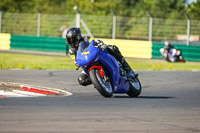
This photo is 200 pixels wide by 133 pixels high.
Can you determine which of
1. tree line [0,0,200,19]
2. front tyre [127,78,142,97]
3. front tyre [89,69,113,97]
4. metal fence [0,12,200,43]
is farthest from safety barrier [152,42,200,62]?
tree line [0,0,200,19]

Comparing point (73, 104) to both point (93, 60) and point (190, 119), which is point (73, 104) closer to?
point (93, 60)

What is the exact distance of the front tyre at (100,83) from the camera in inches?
347

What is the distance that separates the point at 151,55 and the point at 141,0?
4932 centimetres

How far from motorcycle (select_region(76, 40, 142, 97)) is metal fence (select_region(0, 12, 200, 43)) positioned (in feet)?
55.1

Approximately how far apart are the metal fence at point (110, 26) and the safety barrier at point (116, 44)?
21.5 inches

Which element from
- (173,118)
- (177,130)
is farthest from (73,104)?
(177,130)

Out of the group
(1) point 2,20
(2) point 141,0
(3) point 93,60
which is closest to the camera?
(3) point 93,60

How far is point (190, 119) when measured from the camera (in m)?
7.05

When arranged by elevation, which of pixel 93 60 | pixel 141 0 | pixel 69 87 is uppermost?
pixel 141 0

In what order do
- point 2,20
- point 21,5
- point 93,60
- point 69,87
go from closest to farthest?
point 93,60, point 69,87, point 2,20, point 21,5

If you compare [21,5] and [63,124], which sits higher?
[21,5]

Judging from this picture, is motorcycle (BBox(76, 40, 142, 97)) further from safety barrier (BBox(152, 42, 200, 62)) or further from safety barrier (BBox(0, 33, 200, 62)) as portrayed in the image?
safety barrier (BBox(0, 33, 200, 62))

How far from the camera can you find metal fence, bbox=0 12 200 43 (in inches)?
1036

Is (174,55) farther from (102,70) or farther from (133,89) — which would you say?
(102,70)
